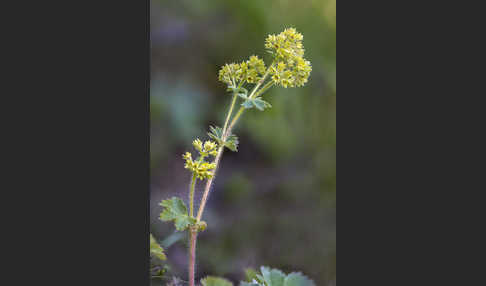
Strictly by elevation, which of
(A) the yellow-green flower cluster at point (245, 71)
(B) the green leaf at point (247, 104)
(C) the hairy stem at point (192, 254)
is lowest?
(C) the hairy stem at point (192, 254)

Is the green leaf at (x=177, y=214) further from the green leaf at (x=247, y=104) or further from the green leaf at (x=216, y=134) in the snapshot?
the green leaf at (x=247, y=104)

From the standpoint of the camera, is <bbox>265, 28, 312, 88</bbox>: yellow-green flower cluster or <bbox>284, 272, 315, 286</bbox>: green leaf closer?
<bbox>265, 28, 312, 88</bbox>: yellow-green flower cluster

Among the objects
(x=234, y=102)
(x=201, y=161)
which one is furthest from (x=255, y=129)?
(x=201, y=161)

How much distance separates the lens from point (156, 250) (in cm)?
210

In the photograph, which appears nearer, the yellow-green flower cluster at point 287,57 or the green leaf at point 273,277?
the yellow-green flower cluster at point 287,57

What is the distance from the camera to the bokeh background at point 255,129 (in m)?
2.89

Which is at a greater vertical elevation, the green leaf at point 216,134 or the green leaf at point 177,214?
the green leaf at point 216,134

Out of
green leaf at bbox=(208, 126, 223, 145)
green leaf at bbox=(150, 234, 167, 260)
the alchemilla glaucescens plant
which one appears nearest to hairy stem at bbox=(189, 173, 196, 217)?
the alchemilla glaucescens plant

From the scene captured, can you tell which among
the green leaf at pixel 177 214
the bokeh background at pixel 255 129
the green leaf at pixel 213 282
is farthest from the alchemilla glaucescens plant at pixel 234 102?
the bokeh background at pixel 255 129

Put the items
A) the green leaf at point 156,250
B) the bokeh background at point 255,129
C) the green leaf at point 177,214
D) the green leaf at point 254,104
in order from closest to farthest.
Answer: the green leaf at point 177,214 → the green leaf at point 254,104 → the green leaf at point 156,250 → the bokeh background at point 255,129

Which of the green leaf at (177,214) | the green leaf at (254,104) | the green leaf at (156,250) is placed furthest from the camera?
the green leaf at (156,250)

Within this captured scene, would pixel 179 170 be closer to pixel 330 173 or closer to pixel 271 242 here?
pixel 271 242

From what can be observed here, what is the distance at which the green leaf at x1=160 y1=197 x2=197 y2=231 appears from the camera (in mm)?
1865

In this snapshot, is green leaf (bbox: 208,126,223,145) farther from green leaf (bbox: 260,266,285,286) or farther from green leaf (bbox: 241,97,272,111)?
green leaf (bbox: 260,266,285,286)
